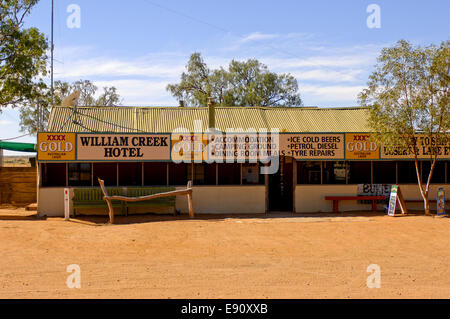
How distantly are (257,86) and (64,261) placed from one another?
123 ft

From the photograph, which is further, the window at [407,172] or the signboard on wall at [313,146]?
the window at [407,172]

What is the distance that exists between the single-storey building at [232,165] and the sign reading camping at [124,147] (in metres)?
0.04

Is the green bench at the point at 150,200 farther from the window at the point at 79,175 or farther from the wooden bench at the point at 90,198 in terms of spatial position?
the window at the point at 79,175

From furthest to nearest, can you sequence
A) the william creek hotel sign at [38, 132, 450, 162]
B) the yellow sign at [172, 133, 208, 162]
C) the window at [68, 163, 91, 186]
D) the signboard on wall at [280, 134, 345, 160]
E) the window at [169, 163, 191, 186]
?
the window at [169, 163, 191, 186], the window at [68, 163, 91, 186], the signboard on wall at [280, 134, 345, 160], the yellow sign at [172, 133, 208, 162], the william creek hotel sign at [38, 132, 450, 162]

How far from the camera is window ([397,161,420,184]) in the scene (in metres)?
20.3

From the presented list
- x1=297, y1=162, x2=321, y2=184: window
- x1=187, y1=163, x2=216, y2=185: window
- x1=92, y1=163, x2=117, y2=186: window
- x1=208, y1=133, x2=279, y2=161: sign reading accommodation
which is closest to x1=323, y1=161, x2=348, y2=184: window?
x1=297, y1=162, x2=321, y2=184: window

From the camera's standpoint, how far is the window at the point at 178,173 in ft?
64.2

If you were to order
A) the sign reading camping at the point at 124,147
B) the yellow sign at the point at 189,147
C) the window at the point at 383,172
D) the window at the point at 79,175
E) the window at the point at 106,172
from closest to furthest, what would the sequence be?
the sign reading camping at the point at 124,147 < the yellow sign at the point at 189,147 < the window at the point at 79,175 < the window at the point at 106,172 < the window at the point at 383,172

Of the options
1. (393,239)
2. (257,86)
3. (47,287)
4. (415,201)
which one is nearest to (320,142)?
(415,201)

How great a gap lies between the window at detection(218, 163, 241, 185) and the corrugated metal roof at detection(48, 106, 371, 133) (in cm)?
310

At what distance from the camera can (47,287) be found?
7.73 meters

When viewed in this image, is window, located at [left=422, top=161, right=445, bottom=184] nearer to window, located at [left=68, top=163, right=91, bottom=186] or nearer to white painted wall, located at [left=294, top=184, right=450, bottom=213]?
white painted wall, located at [left=294, top=184, right=450, bottom=213]

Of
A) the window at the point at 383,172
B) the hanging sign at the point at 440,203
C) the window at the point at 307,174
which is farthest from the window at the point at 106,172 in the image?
the hanging sign at the point at 440,203
